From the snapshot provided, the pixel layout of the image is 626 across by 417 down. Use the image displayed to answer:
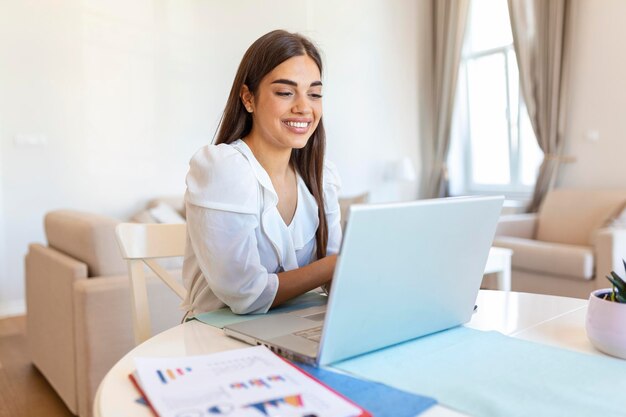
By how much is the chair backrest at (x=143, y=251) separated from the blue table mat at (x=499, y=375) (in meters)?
0.71

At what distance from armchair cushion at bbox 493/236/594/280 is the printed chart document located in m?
3.11

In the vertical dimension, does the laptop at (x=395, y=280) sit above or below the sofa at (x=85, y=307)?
above

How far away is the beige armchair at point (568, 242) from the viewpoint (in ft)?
10.8

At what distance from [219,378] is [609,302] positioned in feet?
1.90

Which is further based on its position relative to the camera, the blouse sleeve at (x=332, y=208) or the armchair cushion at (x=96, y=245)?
the armchair cushion at (x=96, y=245)

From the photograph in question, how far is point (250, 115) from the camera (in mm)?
1326

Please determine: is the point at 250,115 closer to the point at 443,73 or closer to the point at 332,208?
the point at 332,208

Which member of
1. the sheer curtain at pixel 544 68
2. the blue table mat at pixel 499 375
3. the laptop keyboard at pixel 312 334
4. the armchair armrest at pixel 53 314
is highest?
the sheer curtain at pixel 544 68

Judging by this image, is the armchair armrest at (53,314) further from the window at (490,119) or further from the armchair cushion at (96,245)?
the window at (490,119)

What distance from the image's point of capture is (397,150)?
5977 mm

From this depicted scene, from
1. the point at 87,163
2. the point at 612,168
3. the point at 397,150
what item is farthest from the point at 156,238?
the point at 397,150

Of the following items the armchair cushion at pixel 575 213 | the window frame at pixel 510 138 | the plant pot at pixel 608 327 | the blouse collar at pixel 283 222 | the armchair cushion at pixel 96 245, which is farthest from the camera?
the window frame at pixel 510 138

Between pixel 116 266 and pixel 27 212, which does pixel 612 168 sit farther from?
pixel 27 212

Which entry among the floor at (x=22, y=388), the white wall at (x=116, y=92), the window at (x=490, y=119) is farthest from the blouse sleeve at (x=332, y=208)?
the window at (x=490, y=119)
